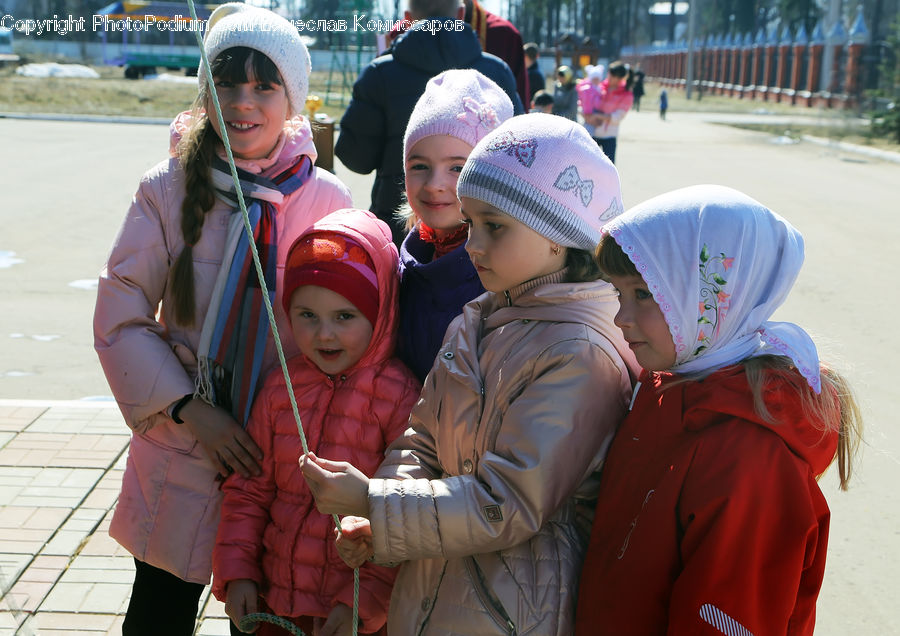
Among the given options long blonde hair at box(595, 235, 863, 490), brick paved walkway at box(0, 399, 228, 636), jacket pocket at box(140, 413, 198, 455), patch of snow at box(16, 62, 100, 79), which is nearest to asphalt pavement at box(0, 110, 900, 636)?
brick paved walkway at box(0, 399, 228, 636)

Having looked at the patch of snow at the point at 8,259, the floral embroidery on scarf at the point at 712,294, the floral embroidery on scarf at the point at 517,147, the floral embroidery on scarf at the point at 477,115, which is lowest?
the patch of snow at the point at 8,259

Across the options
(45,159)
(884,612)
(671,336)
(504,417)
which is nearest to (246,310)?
(504,417)

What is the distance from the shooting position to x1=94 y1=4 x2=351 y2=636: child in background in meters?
2.22

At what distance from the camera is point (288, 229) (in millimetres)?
2348

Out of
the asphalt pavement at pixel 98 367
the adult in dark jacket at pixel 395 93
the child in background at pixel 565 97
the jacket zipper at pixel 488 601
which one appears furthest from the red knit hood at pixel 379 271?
the child in background at pixel 565 97

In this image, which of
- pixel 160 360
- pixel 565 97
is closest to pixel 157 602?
pixel 160 360

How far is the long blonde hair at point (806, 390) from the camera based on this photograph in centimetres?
154

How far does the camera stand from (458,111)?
2.22m

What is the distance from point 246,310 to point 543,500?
3.14ft

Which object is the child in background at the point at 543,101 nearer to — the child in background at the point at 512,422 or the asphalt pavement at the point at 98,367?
the asphalt pavement at the point at 98,367

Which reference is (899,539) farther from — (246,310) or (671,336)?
(246,310)

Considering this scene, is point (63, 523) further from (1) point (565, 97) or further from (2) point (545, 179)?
(1) point (565, 97)

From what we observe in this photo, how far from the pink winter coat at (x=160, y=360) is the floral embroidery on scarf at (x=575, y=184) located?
83cm

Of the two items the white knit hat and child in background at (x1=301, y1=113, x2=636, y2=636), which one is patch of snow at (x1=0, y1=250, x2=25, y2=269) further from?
child in background at (x1=301, y1=113, x2=636, y2=636)
